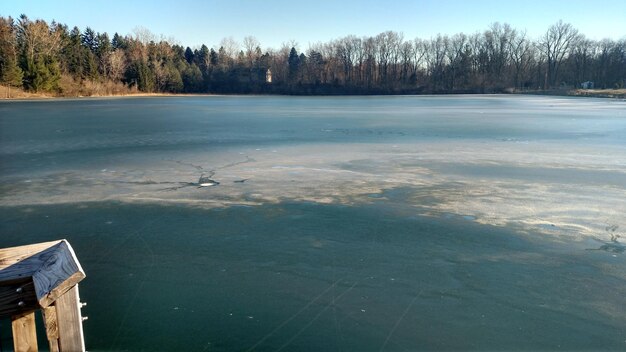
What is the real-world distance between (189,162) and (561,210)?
7.29 metres

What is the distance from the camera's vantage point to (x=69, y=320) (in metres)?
1.97

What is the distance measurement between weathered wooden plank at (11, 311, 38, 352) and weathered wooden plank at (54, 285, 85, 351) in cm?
11

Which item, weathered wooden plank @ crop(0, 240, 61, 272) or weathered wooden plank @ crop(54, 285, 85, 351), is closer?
weathered wooden plank @ crop(0, 240, 61, 272)

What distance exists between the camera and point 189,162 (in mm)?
10617

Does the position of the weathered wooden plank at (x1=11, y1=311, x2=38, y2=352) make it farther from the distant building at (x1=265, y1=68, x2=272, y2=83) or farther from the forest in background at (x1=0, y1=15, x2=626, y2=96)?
the distant building at (x1=265, y1=68, x2=272, y2=83)

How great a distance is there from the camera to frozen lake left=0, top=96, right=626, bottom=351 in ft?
11.4

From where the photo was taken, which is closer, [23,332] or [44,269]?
[44,269]

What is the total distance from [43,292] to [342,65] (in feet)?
340

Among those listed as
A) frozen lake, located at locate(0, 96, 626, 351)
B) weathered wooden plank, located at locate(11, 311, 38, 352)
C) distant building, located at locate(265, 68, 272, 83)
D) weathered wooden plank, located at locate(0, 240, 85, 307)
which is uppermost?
distant building, located at locate(265, 68, 272, 83)

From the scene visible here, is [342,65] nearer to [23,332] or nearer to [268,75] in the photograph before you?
[268,75]

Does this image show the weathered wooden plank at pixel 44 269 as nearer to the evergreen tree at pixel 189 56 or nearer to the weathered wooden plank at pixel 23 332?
the weathered wooden plank at pixel 23 332

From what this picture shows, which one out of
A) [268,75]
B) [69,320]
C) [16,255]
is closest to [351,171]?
[69,320]

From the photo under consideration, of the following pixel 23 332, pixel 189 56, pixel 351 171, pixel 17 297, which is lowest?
pixel 351 171

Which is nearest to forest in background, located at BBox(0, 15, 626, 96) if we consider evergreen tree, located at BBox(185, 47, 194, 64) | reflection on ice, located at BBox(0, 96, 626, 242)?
evergreen tree, located at BBox(185, 47, 194, 64)
